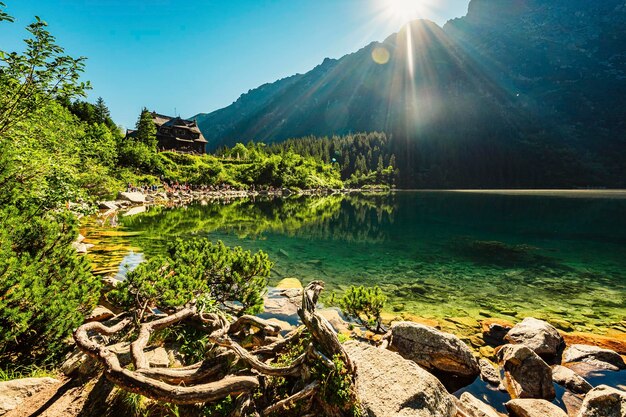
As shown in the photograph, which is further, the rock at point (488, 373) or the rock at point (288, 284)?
the rock at point (288, 284)

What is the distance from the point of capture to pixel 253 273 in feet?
32.9

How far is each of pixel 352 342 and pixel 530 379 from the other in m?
5.91

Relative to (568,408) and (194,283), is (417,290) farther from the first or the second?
(194,283)

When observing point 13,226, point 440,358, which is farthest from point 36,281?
point 440,358

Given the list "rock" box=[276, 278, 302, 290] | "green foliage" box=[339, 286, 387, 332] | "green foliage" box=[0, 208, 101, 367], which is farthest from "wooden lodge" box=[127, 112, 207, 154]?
"green foliage" box=[339, 286, 387, 332]

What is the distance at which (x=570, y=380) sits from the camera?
880 centimetres

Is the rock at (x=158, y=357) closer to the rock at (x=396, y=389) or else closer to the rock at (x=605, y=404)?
the rock at (x=396, y=389)

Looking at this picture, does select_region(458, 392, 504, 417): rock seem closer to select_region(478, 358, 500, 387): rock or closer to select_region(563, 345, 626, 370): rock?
select_region(478, 358, 500, 387): rock

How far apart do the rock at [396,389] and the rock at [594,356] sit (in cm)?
742

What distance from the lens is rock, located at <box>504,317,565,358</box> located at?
406 inches

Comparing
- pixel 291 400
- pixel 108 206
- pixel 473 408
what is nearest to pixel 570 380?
pixel 473 408

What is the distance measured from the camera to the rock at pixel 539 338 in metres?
10.3

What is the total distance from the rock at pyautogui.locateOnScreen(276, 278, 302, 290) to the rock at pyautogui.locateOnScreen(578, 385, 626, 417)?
12522 mm

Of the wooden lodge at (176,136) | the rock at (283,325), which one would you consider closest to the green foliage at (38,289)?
the rock at (283,325)
